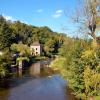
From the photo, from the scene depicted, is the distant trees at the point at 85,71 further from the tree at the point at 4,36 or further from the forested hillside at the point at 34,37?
the forested hillside at the point at 34,37

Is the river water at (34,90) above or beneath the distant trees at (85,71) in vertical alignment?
beneath

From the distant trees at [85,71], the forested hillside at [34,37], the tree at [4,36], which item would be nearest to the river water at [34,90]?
the distant trees at [85,71]

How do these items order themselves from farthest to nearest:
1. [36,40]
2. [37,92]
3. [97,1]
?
1. [36,40]
2. [37,92]
3. [97,1]

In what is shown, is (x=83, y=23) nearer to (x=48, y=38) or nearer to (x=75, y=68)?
(x=75, y=68)

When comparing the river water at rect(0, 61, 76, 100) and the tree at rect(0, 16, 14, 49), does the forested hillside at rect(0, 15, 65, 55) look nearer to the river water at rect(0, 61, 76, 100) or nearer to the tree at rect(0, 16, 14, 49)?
the tree at rect(0, 16, 14, 49)

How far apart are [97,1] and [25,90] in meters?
16.1

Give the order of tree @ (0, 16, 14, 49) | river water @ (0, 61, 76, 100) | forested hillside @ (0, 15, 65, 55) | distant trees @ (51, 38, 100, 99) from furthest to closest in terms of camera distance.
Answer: forested hillside @ (0, 15, 65, 55) < tree @ (0, 16, 14, 49) < river water @ (0, 61, 76, 100) < distant trees @ (51, 38, 100, 99)

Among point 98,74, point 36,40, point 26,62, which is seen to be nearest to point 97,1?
point 98,74

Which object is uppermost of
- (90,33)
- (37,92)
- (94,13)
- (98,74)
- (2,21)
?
(2,21)

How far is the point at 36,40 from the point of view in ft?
322

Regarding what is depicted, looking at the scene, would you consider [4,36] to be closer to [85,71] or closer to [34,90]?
[34,90]

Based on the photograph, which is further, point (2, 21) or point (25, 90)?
point (2, 21)

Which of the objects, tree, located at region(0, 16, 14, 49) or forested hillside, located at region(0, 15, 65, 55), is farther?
forested hillside, located at region(0, 15, 65, 55)

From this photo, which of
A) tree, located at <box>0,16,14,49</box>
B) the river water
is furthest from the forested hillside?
the river water
